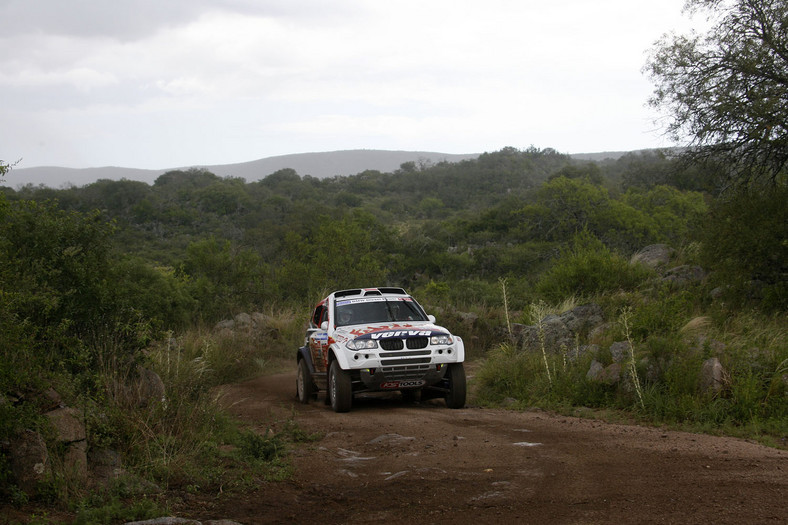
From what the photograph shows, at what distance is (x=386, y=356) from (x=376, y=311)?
1.50 m

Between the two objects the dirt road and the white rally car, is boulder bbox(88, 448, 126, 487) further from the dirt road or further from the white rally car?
the white rally car

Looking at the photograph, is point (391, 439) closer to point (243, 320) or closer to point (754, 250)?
point (754, 250)

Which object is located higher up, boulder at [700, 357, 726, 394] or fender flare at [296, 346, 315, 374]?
boulder at [700, 357, 726, 394]

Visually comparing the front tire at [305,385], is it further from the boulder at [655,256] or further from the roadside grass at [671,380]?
the boulder at [655,256]

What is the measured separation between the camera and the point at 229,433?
8.44m

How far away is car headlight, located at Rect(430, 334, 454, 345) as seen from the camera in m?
10.8

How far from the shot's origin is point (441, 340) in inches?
427

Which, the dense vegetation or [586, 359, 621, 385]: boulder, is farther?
[586, 359, 621, 385]: boulder

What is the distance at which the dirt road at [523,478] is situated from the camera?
5.25 meters

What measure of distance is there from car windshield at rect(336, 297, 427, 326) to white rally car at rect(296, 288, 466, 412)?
0.05 feet

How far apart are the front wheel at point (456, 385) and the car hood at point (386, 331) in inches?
22.1

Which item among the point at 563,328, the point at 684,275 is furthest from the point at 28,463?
the point at 684,275

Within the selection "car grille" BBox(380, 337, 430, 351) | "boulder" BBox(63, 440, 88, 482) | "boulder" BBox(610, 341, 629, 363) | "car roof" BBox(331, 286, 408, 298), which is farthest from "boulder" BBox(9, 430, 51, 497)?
"boulder" BBox(610, 341, 629, 363)

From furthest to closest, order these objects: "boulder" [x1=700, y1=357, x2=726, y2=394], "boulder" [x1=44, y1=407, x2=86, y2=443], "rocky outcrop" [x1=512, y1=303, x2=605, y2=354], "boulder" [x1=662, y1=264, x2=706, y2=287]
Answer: "boulder" [x1=662, y1=264, x2=706, y2=287] < "rocky outcrop" [x1=512, y1=303, x2=605, y2=354] < "boulder" [x1=700, y1=357, x2=726, y2=394] < "boulder" [x1=44, y1=407, x2=86, y2=443]
